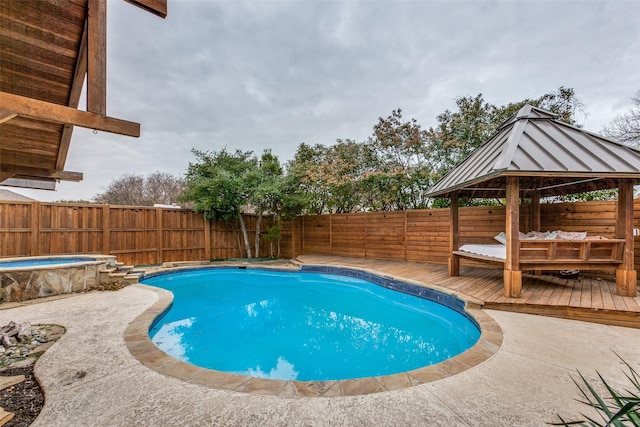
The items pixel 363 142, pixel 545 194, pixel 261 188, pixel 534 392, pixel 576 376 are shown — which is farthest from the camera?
pixel 363 142

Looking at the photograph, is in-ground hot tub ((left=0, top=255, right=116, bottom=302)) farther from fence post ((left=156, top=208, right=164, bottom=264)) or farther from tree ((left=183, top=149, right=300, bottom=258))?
tree ((left=183, top=149, right=300, bottom=258))

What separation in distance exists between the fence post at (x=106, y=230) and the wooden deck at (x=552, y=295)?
29.0 ft

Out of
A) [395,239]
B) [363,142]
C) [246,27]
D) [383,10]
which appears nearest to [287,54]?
[246,27]

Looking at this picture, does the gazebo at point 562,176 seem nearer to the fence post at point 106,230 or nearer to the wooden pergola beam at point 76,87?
the wooden pergola beam at point 76,87

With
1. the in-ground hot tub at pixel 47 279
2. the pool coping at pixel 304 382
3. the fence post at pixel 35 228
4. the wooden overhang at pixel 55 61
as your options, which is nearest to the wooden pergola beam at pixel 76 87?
the wooden overhang at pixel 55 61

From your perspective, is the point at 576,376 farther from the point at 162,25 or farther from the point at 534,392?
the point at 162,25

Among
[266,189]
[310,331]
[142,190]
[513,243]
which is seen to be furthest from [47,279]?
[142,190]

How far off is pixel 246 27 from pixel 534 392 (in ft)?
31.3

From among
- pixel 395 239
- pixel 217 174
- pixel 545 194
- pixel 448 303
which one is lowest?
pixel 448 303

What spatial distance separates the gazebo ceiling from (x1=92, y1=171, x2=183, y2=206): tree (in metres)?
18.4

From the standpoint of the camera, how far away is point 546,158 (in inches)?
180

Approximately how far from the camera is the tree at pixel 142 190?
18.9 m

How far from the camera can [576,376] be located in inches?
101

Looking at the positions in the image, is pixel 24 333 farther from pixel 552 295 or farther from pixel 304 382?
pixel 552 295
